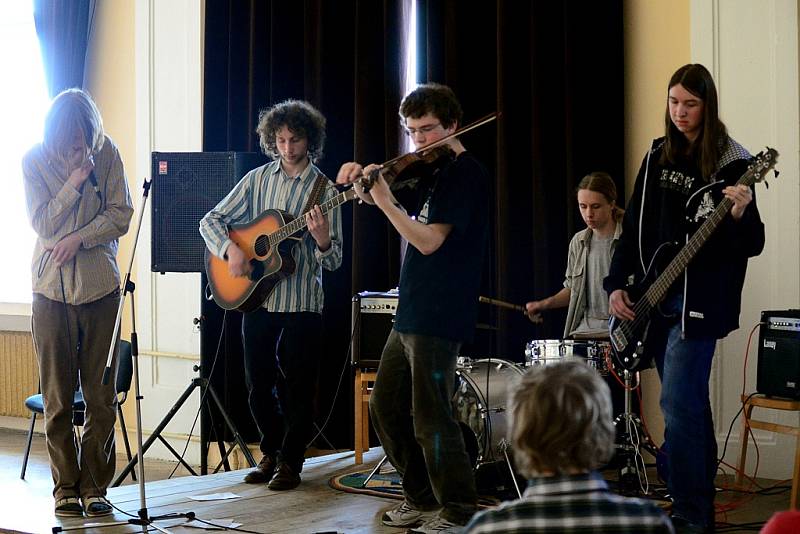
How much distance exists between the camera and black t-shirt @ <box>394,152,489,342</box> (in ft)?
10.00

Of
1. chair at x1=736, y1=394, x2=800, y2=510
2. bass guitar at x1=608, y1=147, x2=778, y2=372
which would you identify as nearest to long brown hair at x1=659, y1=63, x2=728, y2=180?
bass guitar at x1=608, y1=147, x2=778, y2=372

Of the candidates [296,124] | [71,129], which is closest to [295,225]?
[296,124]

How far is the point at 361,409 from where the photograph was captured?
15.5 ft

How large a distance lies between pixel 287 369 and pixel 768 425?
78.8 inches

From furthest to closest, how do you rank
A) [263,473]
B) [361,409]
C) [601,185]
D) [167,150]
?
1. [167,150]
2. [361,409]
3. [601,185]
4. [263,473]

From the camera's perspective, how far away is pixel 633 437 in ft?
13.8

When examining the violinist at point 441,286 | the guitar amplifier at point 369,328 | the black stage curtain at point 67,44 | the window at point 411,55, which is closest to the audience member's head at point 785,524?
the violinist at point 441,286

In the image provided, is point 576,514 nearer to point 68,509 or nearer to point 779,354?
point 68,509

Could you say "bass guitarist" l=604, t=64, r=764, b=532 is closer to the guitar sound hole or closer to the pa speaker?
the guitar sound hole

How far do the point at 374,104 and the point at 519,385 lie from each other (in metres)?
3.93

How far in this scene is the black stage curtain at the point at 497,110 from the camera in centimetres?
482

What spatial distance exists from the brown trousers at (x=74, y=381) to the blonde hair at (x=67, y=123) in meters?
0.56

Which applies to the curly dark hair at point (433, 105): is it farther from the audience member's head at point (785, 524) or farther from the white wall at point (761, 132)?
the audience member's head at point (785, 524)

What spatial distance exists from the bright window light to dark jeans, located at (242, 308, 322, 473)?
3591 millimetres
